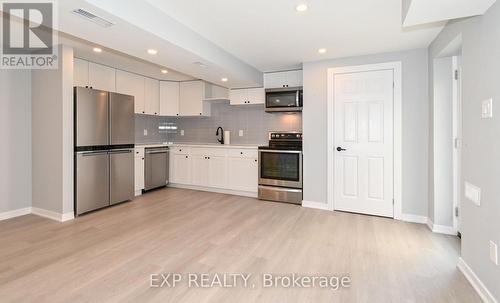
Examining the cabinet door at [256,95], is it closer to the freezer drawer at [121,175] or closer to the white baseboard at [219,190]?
the white baseboard at [219,190]

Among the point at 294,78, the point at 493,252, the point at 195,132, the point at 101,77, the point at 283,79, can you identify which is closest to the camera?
the point at 493,252

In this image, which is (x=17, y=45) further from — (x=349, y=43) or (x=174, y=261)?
(x=349, y=43)

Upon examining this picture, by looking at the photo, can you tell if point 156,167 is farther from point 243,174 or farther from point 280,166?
point 280,166

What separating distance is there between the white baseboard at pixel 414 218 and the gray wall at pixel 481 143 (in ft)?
4.29

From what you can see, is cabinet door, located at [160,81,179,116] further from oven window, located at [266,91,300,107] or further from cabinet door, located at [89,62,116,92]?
oven window, located at [266,91,300,107]

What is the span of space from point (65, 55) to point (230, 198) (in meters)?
3.25

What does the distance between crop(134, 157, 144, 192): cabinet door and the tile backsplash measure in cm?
91

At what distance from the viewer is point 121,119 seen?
162 inches

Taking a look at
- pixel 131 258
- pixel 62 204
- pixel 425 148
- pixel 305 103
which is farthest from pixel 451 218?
pixel 62 204

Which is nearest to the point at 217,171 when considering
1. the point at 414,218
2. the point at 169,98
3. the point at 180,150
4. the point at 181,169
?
the point at 181,169

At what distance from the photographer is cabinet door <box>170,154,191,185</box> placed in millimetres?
5352

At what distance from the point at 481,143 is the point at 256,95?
3.58 meters

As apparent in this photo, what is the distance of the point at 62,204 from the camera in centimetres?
341

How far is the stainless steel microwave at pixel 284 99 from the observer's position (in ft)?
14.3
